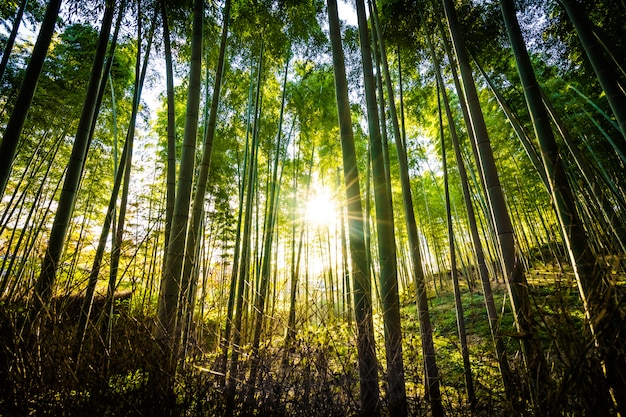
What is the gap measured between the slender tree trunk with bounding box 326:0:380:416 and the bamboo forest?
0.01 m

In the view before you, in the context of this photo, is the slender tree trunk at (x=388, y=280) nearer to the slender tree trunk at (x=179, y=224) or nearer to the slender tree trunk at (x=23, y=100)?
the slender tree trunk at (x=179, y=224)

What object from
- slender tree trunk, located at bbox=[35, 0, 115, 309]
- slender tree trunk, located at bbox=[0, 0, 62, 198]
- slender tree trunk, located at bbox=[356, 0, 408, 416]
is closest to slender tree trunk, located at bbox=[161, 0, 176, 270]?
slender tree trunk, located at bbox=[35, 0, 115, 309]

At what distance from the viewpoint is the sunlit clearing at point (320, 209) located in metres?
6.43

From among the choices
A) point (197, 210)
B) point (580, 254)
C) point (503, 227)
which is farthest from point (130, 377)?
point (580, 254)

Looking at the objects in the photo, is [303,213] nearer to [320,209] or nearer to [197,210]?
[320,209]

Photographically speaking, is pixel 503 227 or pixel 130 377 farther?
pixel 503 227

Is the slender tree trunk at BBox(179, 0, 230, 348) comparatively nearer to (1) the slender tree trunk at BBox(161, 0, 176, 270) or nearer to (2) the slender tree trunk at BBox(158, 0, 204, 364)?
(2) the slender tree trunk at BBox(158, 0, 204, 364)

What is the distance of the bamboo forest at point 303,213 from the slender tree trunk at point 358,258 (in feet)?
0.05

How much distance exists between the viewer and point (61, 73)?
3.92 metres

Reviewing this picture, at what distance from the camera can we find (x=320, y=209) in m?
6.60

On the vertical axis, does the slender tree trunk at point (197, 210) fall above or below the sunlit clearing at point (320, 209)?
below

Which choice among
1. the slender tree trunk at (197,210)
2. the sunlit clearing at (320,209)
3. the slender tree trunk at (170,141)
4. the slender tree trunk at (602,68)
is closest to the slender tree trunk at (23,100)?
the slender tree trunk at (170,141)

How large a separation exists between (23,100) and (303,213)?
4.32 metres

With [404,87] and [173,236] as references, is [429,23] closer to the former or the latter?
[404,87]
